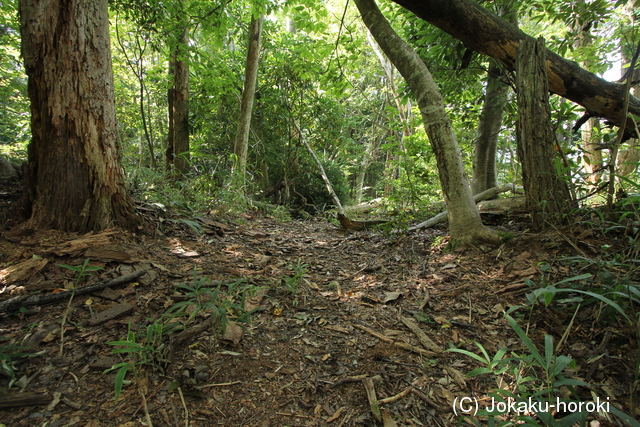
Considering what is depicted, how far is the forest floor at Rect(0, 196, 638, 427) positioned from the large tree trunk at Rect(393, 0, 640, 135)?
56.0 inches

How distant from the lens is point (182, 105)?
6984 millimetres

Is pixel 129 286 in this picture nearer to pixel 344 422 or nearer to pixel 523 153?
pixel 344 422

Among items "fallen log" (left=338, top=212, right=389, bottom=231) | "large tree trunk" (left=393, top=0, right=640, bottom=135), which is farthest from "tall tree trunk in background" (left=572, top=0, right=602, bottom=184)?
"fallen log" (left=338, top=212, right=389, bottom=231)

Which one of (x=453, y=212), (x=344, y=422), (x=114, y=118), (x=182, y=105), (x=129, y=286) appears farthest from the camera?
(x=182, y=105)

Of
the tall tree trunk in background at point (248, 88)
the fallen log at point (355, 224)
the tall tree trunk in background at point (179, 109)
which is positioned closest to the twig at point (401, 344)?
the fallen log at point (355, 224)

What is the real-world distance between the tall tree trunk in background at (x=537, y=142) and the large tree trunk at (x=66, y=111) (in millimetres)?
3622

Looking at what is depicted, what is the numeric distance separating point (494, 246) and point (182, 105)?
700 cm

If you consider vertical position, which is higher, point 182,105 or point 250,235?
point 182,105

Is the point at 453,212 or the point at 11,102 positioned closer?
the point at 453,212

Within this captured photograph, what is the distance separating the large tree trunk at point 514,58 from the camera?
283 cm

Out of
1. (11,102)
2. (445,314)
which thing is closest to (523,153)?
(445,314)

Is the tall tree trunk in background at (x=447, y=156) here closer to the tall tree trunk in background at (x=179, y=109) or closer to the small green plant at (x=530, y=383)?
the small green plant at (x=530, y=383)

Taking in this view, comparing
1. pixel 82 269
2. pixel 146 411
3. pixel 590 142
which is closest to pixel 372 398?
pixel 146 411

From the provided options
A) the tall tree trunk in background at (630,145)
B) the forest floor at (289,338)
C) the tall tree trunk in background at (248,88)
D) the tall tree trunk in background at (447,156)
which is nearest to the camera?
the forest floor at (289,338)
